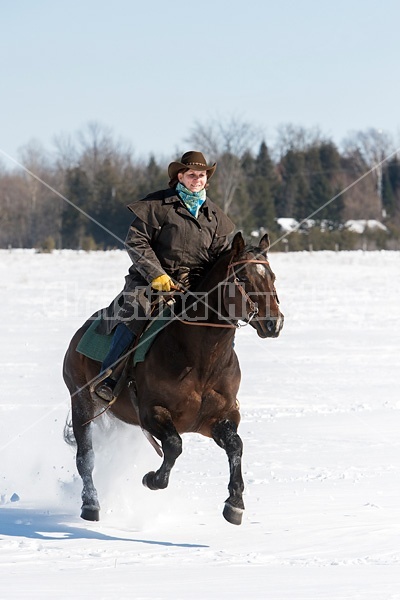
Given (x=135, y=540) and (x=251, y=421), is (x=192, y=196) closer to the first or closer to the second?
(x=135, y=540)

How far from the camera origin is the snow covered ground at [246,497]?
5.48 metres

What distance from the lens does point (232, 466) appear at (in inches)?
268

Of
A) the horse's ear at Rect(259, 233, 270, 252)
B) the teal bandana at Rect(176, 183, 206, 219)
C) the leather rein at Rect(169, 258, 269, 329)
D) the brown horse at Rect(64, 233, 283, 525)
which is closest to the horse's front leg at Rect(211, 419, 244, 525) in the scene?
the brown horse at Rect(64, 233, 283, 525)

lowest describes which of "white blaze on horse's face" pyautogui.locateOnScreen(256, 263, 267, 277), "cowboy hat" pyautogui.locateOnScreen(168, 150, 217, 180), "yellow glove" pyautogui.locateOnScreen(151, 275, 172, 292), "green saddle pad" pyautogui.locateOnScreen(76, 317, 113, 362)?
"green saddle pad" pyautogui.locateOnScreen(76, 317, 113, 362)

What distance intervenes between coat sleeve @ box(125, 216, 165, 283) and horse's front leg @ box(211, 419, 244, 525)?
3.81 ft

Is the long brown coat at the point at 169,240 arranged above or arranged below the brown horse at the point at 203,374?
above

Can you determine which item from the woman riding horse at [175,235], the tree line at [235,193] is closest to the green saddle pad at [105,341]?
the woman riding horse at [175,235]

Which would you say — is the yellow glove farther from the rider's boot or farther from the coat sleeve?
the rider's boot

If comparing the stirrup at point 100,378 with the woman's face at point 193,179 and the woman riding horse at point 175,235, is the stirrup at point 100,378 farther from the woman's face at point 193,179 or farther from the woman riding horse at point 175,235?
the woman's face at point 193,179

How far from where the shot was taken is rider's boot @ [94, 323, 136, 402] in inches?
286

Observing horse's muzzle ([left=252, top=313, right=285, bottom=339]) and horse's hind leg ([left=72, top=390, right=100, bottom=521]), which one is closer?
horse's muzzle ([left=252, top=313, right=285, bottom=339])

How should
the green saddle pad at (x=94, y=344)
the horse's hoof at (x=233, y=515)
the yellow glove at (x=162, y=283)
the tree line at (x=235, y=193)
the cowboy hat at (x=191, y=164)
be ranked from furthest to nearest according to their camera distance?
the tree line at (x=235, y=193)
the green saddle pad at (x=94, y=344)
the cowboy hat at (x=191, y=164)
the yellow glove at (x=162, y=283)
the horse's hoof at (x=233, y=515)

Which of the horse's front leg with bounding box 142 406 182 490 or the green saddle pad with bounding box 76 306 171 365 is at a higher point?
the green saddle pad with bounding box 76 306 171 365

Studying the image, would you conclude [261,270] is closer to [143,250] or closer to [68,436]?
[143,250]
